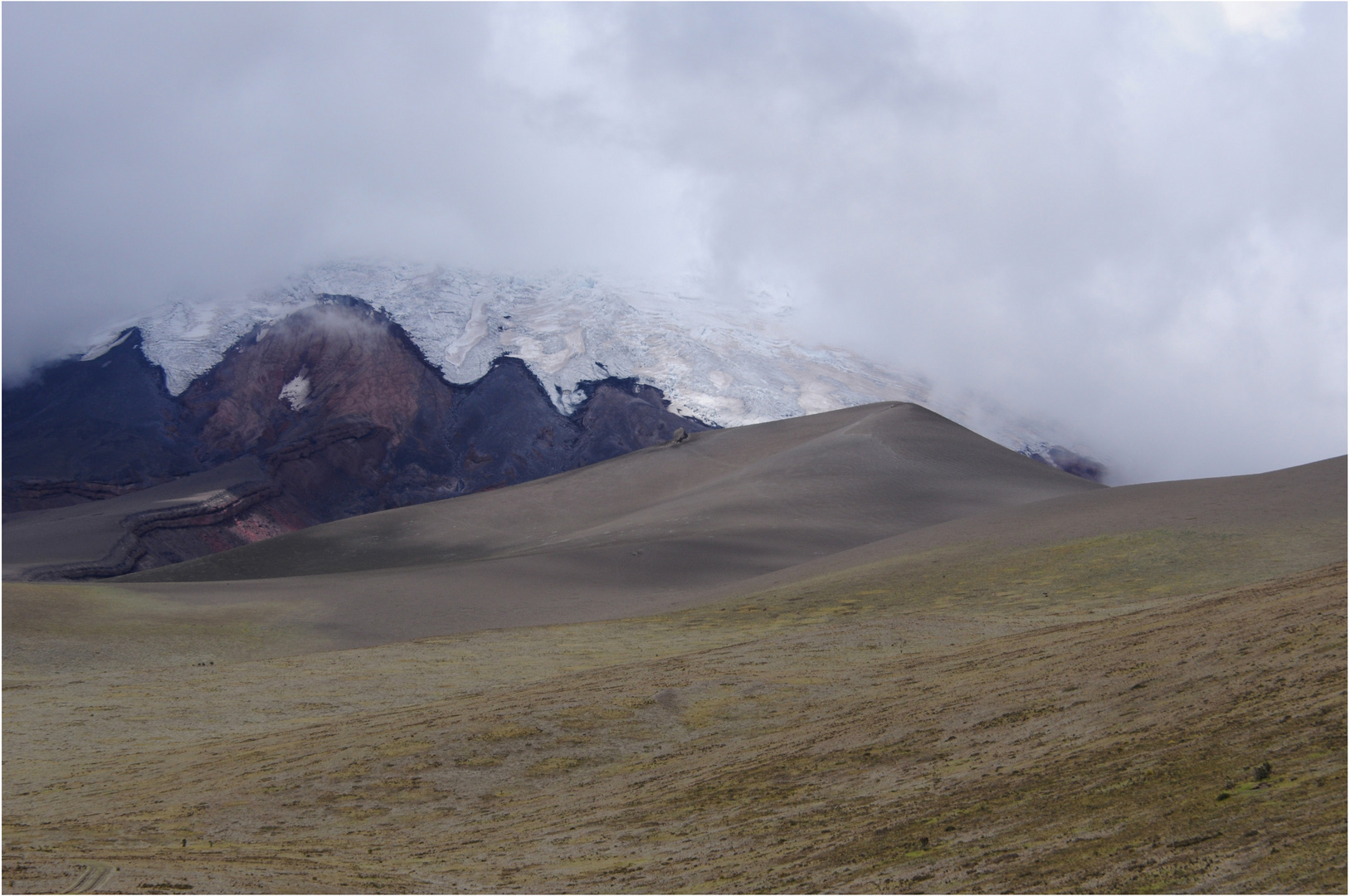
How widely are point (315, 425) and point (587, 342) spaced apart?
28516 millimetres

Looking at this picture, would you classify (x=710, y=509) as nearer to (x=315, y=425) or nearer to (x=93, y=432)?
(x=315, y=425)

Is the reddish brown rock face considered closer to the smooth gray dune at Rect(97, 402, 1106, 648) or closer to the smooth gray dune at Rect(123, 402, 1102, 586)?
the smooth gray dune at Rect(97, 402, 1106, 648)

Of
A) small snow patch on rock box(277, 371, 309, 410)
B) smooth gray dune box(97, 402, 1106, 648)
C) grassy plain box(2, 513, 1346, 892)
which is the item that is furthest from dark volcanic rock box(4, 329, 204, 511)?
grassy plain box(2, 513, 1346, 892)

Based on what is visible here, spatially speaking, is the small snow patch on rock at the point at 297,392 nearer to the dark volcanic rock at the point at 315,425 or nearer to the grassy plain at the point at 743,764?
the dark volcanic rock at the point at 315,425

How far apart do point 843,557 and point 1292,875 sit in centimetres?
3323

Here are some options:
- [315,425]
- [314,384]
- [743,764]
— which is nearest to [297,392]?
[314,384]

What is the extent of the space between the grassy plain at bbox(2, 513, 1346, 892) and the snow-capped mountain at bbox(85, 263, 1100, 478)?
80.1 meters

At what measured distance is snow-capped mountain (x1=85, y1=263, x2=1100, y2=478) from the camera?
108m

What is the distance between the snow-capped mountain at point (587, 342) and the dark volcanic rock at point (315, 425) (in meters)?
2.20

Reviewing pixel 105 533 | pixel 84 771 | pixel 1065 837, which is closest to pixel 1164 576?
pixel 1065 837

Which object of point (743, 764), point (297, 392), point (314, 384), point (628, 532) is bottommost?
point (743, 764)

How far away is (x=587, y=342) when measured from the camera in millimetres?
116688

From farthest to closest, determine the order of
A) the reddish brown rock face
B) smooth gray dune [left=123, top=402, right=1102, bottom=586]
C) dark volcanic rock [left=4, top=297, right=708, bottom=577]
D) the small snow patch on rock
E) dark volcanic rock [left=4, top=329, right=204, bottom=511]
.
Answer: the small snow patch on rock
the reddish brown rock face
dark volcanic rock [left=4, top=297, right=708, bottom=577]
dark volcanic rock [left=4, top=329, right=204, bottom=511]
smooth gray dune [left=123, top=402, right=1102, bottom=586]

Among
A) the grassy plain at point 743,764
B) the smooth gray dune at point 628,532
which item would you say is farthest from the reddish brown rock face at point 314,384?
the grassy plain at point 743,764
